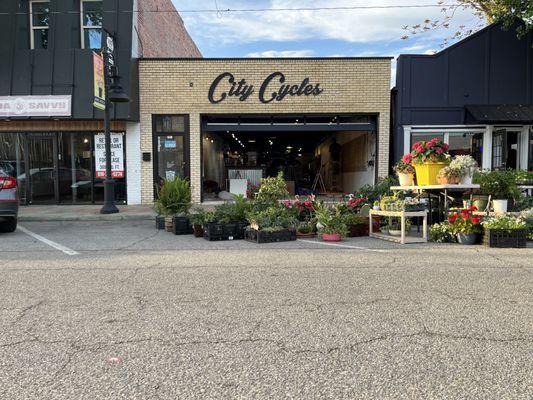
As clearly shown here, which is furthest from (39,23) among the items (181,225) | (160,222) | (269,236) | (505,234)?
(505,234)

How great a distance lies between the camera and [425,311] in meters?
4.52

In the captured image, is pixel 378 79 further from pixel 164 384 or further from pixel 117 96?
pixel 164 384

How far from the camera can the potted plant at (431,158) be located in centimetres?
911

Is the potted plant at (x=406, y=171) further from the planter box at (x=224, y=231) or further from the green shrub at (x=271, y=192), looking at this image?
the planter box at (x=224, y=231)

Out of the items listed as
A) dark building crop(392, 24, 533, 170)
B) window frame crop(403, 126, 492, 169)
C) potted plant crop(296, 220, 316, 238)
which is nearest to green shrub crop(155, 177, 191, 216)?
potted plant crop(296, 220, 316, 238)

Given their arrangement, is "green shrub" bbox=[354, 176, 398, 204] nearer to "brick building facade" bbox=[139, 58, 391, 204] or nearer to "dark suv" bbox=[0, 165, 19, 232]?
"brick building facade" bbox=[139, 58, 391, 204]

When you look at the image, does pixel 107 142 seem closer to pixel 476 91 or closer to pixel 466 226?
pixel 466 226

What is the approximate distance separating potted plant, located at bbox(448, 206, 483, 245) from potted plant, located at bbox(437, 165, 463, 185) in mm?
611

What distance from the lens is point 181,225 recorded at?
10227 mm

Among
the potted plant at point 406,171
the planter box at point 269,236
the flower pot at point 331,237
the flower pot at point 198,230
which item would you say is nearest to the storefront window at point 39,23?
the flower pot at point 198,230

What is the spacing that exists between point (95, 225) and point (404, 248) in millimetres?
7847

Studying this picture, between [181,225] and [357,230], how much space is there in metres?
3.84

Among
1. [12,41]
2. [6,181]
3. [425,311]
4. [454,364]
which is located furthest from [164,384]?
[12,41]

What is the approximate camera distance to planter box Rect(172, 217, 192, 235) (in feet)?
33.5
